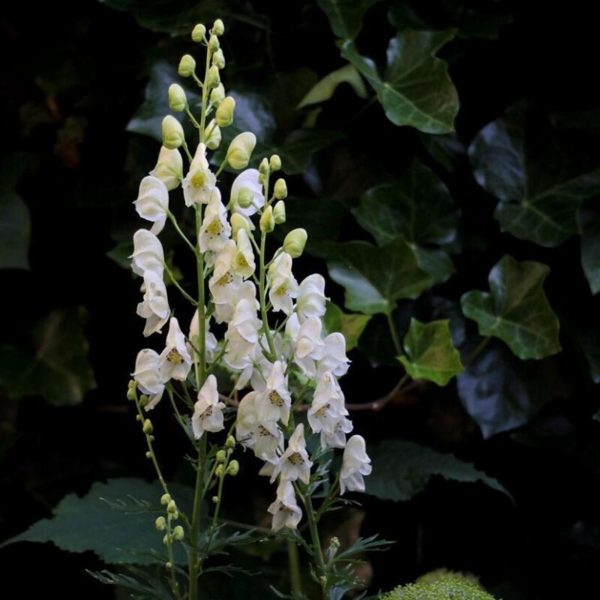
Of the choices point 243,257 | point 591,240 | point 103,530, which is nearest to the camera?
point 243,257

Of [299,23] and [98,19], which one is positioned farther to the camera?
[98,19]

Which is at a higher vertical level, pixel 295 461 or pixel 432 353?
pixel 295 461

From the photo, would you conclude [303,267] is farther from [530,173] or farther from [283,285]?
[283,285]

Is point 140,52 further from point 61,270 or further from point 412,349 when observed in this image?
point 412,349

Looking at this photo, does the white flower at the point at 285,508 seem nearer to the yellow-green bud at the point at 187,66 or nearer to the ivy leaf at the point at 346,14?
the yellow-green bud at the point at 187,66

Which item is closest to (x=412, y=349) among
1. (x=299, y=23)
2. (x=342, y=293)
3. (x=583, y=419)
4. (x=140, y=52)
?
(x=342, y=293)

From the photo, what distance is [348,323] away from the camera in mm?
935

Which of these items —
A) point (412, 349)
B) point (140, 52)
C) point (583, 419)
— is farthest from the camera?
point (140, 52)

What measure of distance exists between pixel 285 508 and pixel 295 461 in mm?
38

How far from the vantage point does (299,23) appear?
1.12 meters

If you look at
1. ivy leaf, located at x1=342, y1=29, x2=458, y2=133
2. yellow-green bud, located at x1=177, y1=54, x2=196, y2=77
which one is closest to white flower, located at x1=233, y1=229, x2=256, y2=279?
yellow-green bud, located at x1=177, y1=54, x2=196, y2=77

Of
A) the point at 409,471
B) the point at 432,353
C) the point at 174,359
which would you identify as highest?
the point at 174,359

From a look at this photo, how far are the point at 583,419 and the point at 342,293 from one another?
346 mm

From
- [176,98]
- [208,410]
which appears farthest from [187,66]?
[208,410]
